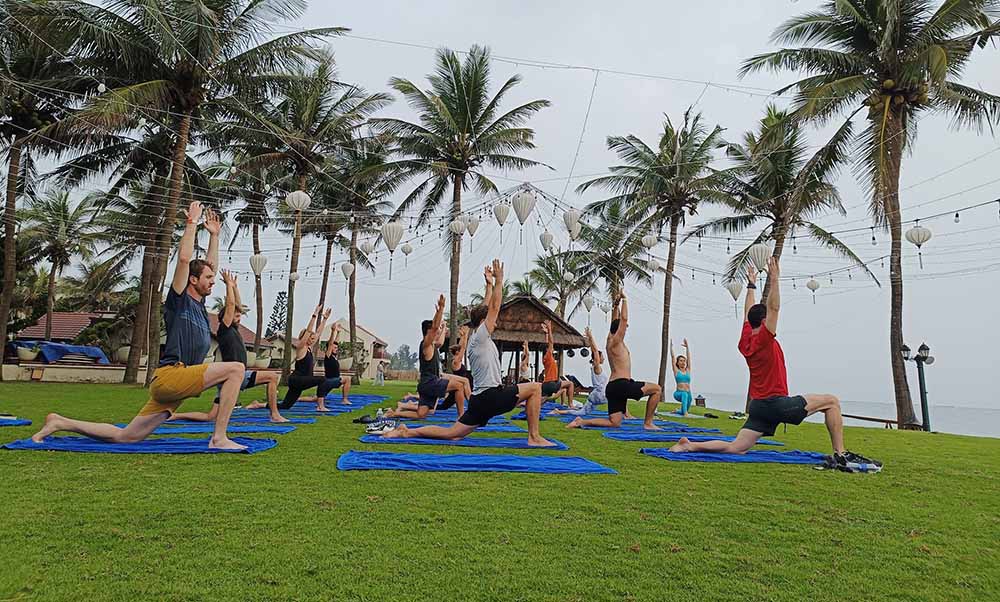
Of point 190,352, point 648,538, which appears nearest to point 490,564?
point 648,538

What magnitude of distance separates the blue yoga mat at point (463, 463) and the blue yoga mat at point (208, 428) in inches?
91.6

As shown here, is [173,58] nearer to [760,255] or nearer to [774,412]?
[760,255]

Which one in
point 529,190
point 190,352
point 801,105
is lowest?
point 190,352

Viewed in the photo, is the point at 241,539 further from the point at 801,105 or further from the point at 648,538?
the point at 801,105

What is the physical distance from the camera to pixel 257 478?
4121 mm

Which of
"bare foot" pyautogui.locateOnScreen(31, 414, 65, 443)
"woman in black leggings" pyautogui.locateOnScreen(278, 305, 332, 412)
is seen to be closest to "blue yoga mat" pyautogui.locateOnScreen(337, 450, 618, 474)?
"bare foot" pyautogui.locateOnScreen(31, 414, 65, 443)

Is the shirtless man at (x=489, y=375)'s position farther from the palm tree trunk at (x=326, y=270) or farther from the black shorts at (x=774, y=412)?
the palm tree trunk at (x=326, y=270)

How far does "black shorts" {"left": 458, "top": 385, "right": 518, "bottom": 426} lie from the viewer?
228 inches

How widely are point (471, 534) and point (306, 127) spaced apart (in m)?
19.9

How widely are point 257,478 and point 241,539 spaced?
1437 mm

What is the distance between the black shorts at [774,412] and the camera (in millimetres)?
5359

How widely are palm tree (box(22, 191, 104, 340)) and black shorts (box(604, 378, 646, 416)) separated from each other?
77.2 feet

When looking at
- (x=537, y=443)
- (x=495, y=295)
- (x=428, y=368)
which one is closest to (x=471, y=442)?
(x=537, y=443)

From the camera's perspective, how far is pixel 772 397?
544 cm
